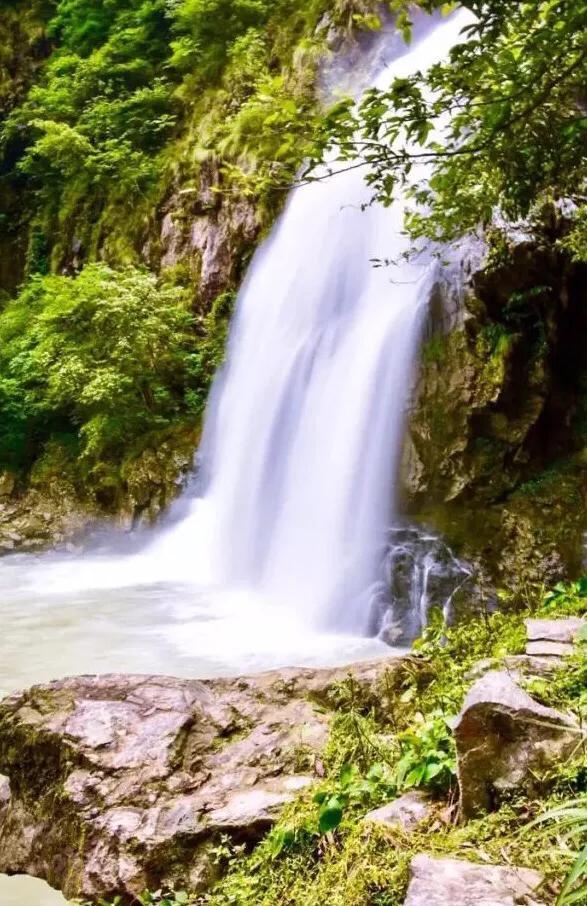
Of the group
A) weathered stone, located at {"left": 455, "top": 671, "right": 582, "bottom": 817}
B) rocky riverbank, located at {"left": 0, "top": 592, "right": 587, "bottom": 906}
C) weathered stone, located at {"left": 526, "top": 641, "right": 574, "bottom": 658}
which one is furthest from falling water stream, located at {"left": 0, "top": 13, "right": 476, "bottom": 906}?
weathered stone, located at {"left": 455, "top": 671, "right": 582, "bottom": 817}

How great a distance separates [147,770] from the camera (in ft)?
9.50

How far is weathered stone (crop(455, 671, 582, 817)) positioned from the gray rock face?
80cm

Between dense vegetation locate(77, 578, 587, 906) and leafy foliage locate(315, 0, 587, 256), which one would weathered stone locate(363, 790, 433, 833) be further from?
leafy foliage locate(315, 0, 587, 256)

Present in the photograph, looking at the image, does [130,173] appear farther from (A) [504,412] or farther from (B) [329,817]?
(B) [329,817]

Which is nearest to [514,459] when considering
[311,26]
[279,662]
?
[279,662]

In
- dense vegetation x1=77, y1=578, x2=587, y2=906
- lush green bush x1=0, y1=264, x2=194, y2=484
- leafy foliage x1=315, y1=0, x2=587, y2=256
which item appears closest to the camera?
dense vegetation x1=77, y1=578, x2=587, y2=906

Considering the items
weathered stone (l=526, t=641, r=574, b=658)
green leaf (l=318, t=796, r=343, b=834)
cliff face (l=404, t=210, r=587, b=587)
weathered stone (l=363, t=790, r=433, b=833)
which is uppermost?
cliff face (l=404, t=210, r=587, b=587)

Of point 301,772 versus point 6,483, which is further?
point 6,483

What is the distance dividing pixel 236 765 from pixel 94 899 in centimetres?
70

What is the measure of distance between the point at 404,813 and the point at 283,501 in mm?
7193

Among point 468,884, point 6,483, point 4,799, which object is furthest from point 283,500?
point 468,884

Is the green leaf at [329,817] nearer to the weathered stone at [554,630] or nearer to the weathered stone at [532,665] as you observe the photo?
the weathered stone at [532,665]

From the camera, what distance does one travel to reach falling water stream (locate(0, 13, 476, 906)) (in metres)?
7.22

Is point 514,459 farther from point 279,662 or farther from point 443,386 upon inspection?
point 279,662
